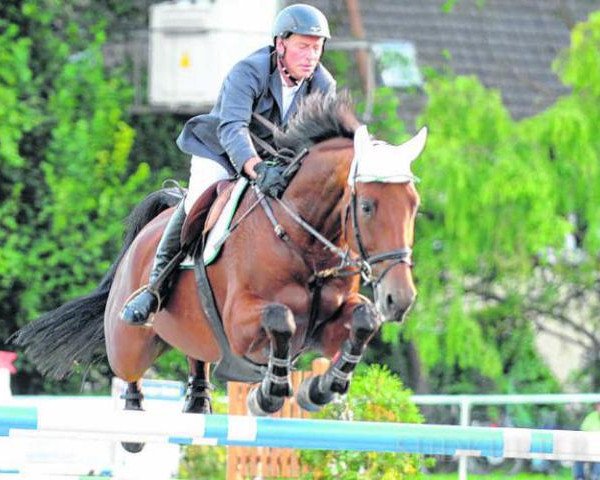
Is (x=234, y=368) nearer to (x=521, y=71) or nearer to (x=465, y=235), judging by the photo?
(x=465, y=235)

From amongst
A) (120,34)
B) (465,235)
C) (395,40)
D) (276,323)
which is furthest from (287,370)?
(395,40)

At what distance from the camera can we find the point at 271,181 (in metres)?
8.20

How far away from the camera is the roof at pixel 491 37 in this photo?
22688 millimetres

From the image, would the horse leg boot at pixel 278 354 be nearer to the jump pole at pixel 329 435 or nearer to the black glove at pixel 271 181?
the black glove at pixel 271 181

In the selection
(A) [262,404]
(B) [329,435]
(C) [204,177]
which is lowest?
(B) [329,435]

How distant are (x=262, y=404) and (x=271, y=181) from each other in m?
1.04

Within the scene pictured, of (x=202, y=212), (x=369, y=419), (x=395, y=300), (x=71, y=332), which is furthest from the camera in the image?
(x=369, y=419)

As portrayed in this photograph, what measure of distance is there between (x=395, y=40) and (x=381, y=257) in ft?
49.7

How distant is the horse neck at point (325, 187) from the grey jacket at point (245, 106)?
0.37m

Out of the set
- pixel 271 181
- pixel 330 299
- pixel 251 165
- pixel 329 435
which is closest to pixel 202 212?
pixel 251 165

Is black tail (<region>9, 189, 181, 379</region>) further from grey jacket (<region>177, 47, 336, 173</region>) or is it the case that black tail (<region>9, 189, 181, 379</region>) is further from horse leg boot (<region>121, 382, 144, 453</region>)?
grey jacket (<region>177, 47, 336, 173</region>)

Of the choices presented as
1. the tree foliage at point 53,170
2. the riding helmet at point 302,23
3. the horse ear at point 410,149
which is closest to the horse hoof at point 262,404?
the horse ear at point 410,149

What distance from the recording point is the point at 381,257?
7.44m

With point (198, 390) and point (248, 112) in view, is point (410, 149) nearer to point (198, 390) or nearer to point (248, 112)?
point (248, 112)
